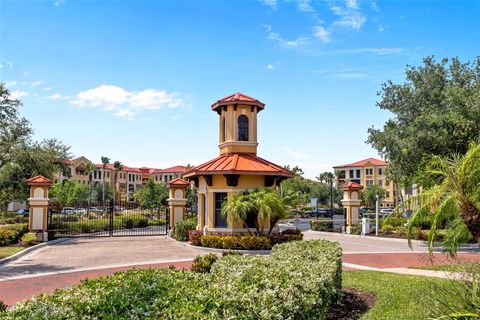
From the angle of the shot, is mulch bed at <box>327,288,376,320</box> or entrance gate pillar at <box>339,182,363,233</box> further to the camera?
entrance gate pillar at <box>339,182,363,233</box>

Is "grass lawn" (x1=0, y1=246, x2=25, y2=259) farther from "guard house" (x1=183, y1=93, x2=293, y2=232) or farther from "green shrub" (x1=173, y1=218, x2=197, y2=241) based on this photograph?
"guard house" (x1=183, y1=93, x2=293, y2=232)

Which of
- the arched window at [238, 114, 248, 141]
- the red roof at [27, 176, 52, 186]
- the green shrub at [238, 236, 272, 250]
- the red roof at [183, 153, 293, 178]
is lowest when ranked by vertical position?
the green shrub at [238, 236, 272, 250]

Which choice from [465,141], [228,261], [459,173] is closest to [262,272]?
[228,261]

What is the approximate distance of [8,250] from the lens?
1873cm

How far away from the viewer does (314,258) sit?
8.87 meters

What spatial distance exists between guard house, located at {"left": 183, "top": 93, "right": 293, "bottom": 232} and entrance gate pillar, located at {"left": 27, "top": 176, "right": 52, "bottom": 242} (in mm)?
8333

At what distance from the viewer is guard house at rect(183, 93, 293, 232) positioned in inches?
811

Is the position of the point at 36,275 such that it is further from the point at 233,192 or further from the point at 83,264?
the point at 233,192

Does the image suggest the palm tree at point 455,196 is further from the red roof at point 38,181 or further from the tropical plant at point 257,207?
the red roof at point 38,181

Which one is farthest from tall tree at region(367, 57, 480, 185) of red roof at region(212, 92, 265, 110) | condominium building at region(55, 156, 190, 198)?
condominium building at region(55, 156, 190, 198)

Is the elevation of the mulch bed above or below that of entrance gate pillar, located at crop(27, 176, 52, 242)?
below

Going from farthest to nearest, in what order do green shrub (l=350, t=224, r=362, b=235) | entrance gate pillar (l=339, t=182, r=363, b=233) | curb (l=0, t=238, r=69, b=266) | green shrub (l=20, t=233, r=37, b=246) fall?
entrance gate pillar (l=339, t=182, r=363, b=233), green shrub (l=350, t=224, r=362, b=235), green shrub (l=20, t=233, r=37, b=246), curb (l=0, t=238, r=69, b=266)

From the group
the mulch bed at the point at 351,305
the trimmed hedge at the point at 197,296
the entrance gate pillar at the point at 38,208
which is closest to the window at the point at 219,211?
the entrance gate pillar at the point at 38,208

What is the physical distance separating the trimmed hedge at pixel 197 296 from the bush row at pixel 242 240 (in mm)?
11790
